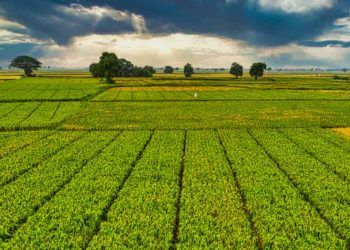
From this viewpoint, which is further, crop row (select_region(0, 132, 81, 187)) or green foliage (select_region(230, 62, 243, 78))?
green foliage (select_region(230, 62, 243, 78))

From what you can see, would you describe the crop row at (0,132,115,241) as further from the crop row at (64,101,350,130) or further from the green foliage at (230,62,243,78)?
the green foliage at (230,62,243,78)

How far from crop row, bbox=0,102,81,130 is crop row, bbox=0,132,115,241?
43.0ft

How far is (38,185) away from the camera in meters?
18.0

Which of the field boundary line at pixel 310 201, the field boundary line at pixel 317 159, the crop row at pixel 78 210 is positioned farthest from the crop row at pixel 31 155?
the field boundary line at pixel 317 159

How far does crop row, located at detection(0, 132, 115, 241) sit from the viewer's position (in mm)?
14413

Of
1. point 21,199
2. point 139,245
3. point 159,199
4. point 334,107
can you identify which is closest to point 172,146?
point 159,199

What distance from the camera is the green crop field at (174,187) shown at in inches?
505

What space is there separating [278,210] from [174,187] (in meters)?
5.55

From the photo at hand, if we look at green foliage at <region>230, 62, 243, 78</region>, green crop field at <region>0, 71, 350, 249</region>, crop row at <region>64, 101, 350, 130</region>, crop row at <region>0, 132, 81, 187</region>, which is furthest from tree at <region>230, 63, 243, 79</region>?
crop row at <region>0, 132, 81, 187</region>

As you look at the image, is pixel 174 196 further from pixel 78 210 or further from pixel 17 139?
pixel 17 139

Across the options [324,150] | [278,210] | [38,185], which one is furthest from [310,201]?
[38,185]

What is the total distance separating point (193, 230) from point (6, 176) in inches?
507

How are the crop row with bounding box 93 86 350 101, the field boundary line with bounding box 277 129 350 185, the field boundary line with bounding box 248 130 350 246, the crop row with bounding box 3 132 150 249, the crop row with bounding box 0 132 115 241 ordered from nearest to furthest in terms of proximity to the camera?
the crop row with bounding box 3 132 150 249, the field boundary line with bounding box 248 130 350 246, the crop row with bounding box 0 132 115 241, the field boundary line with bounding box 277 129 350 185, the crop row with bounding box 93 86 350 101

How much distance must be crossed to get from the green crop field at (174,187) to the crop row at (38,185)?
0.06m
